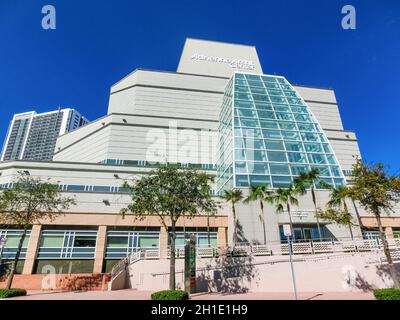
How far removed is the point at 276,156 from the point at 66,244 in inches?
974

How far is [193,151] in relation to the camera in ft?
140

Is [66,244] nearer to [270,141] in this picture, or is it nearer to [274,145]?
[270,141]

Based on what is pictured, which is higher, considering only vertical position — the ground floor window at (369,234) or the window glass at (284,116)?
the window glass at (284,116)

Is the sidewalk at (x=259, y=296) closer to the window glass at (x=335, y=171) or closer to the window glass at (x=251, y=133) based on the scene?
the window glass at (x=335, y=171)

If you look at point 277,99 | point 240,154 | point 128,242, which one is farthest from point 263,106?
point 128,242

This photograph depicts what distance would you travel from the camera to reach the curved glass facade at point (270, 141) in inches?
1195

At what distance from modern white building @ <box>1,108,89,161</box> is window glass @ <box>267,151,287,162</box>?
14366 cm

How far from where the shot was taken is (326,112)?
171 feet

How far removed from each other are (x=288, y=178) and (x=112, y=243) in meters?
20.1

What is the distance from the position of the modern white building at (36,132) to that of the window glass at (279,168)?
475ft

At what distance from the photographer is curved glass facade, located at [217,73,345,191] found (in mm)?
30344

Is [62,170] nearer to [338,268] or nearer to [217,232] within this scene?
[217,232]

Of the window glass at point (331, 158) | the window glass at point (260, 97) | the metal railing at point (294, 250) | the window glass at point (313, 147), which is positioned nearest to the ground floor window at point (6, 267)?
the metal railing at point (294, 250)

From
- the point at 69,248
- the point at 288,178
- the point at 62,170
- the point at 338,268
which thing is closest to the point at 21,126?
the point at 62,170
